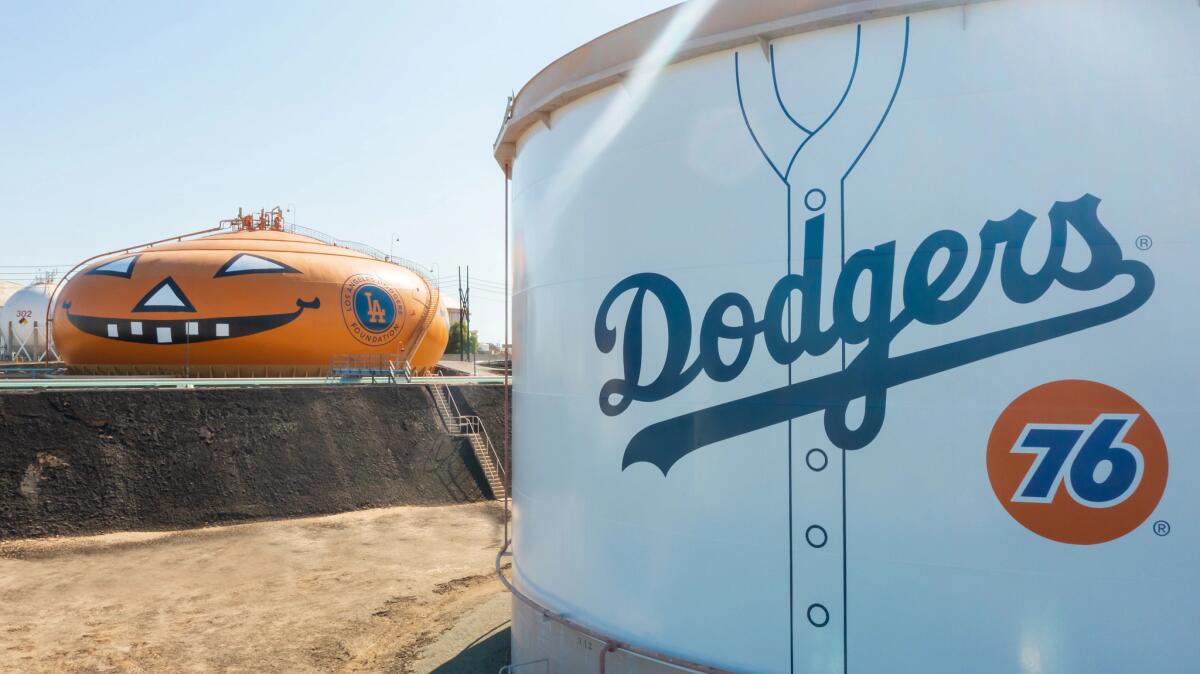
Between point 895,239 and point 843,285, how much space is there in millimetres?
517

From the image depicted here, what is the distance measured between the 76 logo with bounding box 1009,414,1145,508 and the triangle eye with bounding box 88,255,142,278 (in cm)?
3112

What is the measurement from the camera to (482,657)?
38.6 feet

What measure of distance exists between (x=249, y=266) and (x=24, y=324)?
34545 millimetres

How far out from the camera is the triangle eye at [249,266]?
2873 centimetres

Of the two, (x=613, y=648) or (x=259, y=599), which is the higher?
(x=613, y=648)

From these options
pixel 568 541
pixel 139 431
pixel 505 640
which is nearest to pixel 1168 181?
pixel 568 541

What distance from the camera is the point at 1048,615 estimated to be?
5562 millimetres

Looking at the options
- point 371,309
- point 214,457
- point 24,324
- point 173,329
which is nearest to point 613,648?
point 214,457

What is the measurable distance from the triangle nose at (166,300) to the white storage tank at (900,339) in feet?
83.2

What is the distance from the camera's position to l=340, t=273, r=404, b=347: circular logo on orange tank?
100.0 feet

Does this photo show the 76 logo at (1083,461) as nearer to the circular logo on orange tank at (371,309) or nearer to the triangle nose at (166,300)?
the circular logo on orange tank at (371,309)

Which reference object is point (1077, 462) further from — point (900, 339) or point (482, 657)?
point (482, 657)

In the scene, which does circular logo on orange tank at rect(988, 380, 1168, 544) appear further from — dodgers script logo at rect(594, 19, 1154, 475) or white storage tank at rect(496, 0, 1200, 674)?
dodgers script logo at rect(594, 19, 1154, 475)

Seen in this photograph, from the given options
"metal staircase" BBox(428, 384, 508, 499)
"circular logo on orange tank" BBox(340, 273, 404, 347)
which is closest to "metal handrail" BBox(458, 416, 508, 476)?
"metal staircase" BBox(428, 384, 508, 499)
